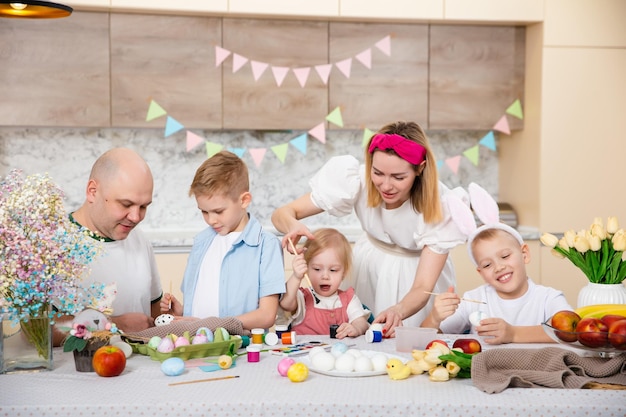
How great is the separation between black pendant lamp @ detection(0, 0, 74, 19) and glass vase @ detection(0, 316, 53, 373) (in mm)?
1039

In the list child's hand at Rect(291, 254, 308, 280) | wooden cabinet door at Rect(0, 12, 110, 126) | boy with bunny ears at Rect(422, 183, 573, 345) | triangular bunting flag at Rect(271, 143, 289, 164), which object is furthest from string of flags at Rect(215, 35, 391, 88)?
child's hand at Rect(291, 254, 308, 280)

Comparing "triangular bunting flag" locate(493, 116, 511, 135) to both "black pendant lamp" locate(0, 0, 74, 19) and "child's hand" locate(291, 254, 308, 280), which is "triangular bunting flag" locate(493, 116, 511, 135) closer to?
Answer: "child's hand" locate(291, 254, 308, 280)

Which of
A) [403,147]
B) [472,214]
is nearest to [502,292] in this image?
[472,214]

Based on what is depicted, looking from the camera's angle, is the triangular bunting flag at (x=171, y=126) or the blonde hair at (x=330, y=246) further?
the triangular bunting flag at (x=171, y=126)

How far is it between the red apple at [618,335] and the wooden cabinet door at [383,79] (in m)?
2.83

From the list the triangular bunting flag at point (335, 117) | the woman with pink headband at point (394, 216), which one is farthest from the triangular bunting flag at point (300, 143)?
the woman with pink headband at point (394, 216)

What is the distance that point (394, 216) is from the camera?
2.80 m

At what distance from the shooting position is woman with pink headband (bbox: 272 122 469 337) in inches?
102

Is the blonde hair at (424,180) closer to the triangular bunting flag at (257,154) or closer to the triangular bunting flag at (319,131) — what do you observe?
the triangular bunting flag at (319,131)

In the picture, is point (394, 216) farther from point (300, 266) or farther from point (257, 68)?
point (257, 68)

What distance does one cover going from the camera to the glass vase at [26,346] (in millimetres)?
1793

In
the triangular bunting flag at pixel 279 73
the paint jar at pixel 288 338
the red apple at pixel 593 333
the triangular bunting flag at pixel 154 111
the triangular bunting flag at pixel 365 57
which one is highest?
the triangular bunting flag at pixel 365 57

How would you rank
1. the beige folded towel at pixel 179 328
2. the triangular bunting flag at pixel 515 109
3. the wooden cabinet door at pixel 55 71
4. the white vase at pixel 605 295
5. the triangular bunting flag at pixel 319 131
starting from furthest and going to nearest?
the triangular bunting flag at pixel 515 109, the triangular bunting flag at pixel 319 131, the wooden cabinet door at pixel 55 71, the white vase at pixel 605 295, the beige folded towel at pixel 179 328

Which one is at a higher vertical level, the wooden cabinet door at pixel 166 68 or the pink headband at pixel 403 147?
the wooden cabinet door at pixel 166 68
